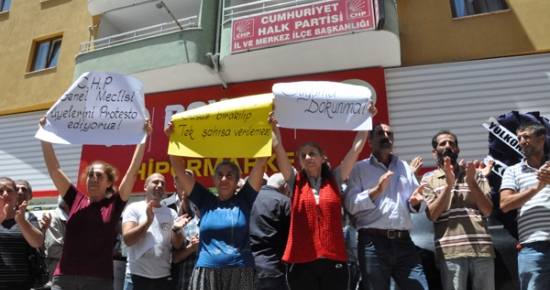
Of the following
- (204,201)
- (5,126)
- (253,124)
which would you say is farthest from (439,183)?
(5,126)

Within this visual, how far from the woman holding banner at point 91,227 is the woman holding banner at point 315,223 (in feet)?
4.30

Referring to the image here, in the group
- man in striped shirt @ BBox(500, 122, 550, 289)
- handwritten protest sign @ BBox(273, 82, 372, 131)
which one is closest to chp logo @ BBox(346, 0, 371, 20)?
handwritten protest sign @ BBox(273, 82, 372, 131)

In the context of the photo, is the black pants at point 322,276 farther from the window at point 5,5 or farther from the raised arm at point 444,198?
the window at point 5,5

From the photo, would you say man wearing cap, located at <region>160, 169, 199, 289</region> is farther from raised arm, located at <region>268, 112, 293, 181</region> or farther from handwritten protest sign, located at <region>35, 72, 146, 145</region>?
raised arm, located at <region>268, 112, 293, 181</region>

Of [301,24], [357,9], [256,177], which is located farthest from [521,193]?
[301,24]

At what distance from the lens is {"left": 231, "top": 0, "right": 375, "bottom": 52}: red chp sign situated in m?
7.41

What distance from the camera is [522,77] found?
7836 mm

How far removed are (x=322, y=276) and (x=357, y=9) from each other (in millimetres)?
5801

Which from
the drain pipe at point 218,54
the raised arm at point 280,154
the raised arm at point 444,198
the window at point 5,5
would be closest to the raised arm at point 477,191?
the raised arm at point 444,198

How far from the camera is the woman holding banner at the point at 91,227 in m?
2.94

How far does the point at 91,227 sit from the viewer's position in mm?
3062

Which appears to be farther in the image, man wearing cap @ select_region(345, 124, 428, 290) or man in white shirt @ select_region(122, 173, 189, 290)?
man in white shirt @ select_region(122, 173, 189, 290)

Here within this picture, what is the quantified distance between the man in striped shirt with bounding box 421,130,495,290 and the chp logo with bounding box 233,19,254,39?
5.32 meters

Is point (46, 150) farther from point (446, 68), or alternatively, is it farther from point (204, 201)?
point (446, 68)
